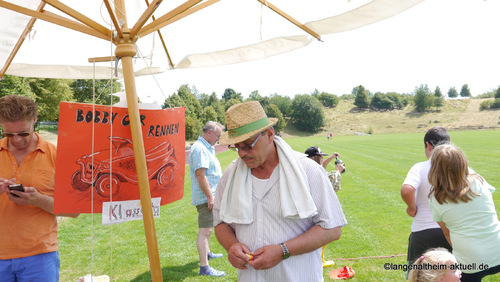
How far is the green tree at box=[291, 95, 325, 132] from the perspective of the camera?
11000 cm

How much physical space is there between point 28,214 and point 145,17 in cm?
174

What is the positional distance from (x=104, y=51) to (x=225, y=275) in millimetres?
3334

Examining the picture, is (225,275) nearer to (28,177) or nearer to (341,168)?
(341,168)

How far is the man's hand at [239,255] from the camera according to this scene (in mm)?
2131

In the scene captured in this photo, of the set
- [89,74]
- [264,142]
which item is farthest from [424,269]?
[89,74]

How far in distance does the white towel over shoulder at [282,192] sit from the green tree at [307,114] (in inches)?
4258

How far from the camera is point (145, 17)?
2.28 meters

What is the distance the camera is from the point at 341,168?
17.6ft

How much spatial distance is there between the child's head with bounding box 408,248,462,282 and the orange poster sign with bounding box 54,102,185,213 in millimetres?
1949

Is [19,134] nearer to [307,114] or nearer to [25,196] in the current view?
[25,196]

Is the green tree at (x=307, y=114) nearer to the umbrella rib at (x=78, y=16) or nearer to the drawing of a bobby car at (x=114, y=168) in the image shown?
the drawing of a bobby car at (x=114, y=168)

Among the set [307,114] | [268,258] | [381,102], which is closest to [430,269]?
[268,258]

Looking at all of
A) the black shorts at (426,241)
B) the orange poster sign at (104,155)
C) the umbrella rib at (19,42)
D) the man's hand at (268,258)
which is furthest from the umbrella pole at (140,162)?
the black shorts at (426,241)

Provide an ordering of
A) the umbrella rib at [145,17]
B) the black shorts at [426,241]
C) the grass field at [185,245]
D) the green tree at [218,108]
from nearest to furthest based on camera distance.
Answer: the umbrella rib at [145,17] < the black shorts at [426,241] < the grass field at [185,245] < the green tree at [218,108]
